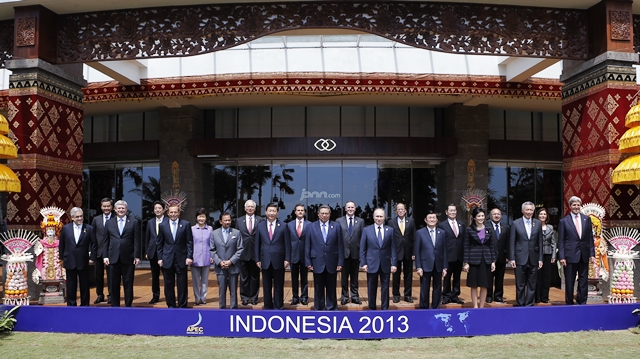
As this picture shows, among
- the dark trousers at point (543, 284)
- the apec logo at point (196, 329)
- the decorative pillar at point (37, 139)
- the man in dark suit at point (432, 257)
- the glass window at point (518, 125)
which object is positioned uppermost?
the glass window at point (518, 125)

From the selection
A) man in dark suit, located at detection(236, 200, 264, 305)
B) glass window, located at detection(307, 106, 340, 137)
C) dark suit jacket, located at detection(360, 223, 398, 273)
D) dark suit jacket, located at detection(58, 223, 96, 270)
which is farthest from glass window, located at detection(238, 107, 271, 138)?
dark suit jacket, located at detection(360, 223, 398, 273)

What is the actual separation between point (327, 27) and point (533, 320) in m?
5.06

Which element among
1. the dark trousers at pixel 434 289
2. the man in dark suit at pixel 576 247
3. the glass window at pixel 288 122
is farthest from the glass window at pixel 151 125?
the man in dark suit at pixel 576 247

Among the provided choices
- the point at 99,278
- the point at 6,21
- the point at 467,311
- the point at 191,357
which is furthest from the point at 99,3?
the point at 467,311

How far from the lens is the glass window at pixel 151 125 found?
15086 mm

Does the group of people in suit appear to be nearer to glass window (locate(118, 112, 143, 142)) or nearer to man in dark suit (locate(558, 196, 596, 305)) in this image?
man in dark suit (locate(558, 196, 596, 305))

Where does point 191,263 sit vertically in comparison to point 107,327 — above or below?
above

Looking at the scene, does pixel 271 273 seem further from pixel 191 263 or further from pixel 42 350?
pixel 42 350

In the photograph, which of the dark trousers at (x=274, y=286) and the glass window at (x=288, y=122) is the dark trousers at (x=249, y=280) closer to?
the dark trousers at (x=274, y=286)

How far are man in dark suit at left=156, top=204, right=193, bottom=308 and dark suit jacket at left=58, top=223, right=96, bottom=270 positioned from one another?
101 cm

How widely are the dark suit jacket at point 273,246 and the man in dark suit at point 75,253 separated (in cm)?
239

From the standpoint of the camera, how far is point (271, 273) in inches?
315

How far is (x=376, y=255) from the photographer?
7883 mm

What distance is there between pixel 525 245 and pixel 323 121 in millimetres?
7375
